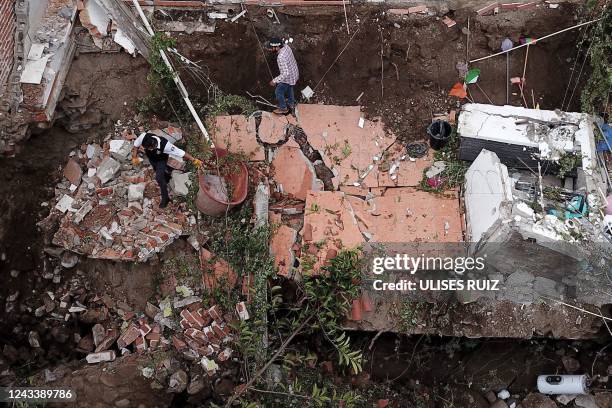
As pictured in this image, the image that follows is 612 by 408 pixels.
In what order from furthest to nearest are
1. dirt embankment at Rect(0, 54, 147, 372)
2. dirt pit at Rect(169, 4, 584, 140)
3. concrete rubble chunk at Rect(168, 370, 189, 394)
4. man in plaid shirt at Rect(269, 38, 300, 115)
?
dirt pit at Rect(169, 4, 584, 140) < man in plaid shirt at Rect(269, 38, 300, 115) < dirt embankment at Rect(0, 54, 147, 372) < concrete rubble chunk at Rect(168, 370, 189, 394)

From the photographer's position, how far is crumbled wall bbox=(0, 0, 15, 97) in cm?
779

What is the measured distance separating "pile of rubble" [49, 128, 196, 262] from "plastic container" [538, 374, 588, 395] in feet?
16.4

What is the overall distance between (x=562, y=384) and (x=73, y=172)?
6958 mm

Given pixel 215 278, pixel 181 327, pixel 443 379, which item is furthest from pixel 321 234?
pixel 443 379

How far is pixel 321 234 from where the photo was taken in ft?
26.2

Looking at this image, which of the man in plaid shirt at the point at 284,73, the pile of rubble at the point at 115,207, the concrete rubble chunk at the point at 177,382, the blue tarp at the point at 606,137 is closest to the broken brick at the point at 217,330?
the concrete rubble chunk at the point at 177,382

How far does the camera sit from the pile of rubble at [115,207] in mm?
7922

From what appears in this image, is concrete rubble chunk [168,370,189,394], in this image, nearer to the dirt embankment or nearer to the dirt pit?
the dirt embankment

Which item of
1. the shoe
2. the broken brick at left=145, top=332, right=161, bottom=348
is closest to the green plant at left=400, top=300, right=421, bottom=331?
the broken brick at left=145, top=332, right=161, bottom=348

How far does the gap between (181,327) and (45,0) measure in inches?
188

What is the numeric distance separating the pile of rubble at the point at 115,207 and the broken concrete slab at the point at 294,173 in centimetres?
122

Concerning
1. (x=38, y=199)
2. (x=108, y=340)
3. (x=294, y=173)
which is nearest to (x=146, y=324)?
(x=108, y=340)

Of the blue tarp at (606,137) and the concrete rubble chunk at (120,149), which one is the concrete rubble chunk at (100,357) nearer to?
the concrete rubble chunk at (120,149)

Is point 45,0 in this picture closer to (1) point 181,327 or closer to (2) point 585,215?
(1) point 181,327
